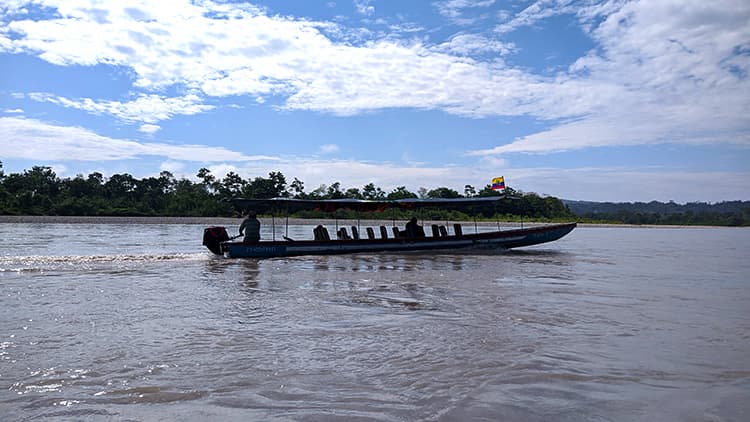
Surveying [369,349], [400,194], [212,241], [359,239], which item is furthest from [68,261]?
[400,194]

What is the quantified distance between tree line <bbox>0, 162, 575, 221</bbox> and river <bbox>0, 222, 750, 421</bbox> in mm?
40162

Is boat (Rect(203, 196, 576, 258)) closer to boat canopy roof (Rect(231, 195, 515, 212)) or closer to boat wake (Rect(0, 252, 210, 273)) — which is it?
boat canopy roof (Rect(231, 195, 515, 212))

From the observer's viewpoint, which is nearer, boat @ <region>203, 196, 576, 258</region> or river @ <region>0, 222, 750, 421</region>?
river @ <region>0, 222, 750, 421</region>

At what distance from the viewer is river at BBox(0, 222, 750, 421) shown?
443 centimetres

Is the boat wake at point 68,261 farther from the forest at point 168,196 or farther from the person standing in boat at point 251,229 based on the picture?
the forest at point 168,196

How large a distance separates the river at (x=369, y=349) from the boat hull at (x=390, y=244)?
18.0ft

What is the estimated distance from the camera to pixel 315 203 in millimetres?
19234

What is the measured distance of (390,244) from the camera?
20109 mm

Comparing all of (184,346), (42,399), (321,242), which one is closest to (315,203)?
(321,242)

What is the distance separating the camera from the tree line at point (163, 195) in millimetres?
52125

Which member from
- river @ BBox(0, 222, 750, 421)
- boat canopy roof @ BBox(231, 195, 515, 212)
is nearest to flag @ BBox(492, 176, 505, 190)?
boat canopy roof @ BBox(231, 195, 515, 212)

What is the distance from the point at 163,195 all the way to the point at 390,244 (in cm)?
4842

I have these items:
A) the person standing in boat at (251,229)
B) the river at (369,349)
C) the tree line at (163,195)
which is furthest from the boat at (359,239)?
the tree line at (163,195)

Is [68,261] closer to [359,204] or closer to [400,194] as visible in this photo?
[359,204]
